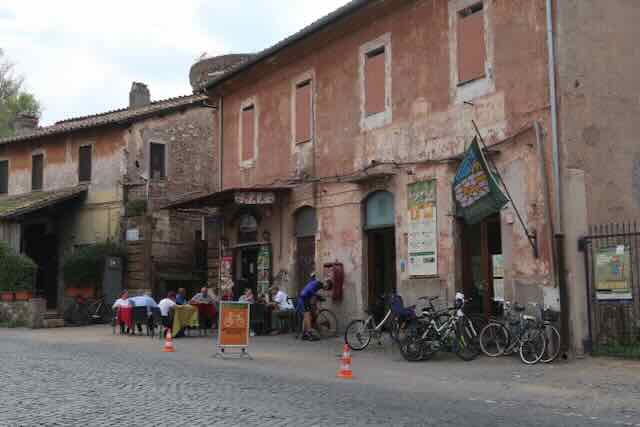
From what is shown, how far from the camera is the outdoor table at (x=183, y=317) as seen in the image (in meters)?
18.1

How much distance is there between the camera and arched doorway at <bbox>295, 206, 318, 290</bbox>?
64.4 ft

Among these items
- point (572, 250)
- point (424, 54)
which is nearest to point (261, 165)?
point (424, 54)

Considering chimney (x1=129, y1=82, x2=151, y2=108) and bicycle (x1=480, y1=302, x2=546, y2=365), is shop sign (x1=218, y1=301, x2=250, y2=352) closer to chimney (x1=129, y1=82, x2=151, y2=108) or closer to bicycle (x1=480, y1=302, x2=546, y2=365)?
bicycle (x1=480, y1=302, x2=546, y2=365)

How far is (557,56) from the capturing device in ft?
43.6

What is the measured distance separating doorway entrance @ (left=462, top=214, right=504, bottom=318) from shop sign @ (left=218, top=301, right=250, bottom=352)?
4.61m

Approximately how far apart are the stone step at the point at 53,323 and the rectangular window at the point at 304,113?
9.91m

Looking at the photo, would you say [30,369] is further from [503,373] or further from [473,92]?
[473,92]

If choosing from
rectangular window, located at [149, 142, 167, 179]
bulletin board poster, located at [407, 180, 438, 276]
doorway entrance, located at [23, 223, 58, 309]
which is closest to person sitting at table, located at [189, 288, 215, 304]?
bulletin board poster, located at [407, 180, 438, 276]

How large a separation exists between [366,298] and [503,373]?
247 inches

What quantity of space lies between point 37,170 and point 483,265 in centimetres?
2223

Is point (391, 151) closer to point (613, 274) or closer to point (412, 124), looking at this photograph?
point (412, 124)

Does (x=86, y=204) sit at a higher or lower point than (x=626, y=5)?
lower

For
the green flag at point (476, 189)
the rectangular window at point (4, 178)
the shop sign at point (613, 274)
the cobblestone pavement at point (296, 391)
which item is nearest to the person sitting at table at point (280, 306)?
the cobblestone pavement at point (296, 391)

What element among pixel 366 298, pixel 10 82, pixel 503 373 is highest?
pixel 10 82
